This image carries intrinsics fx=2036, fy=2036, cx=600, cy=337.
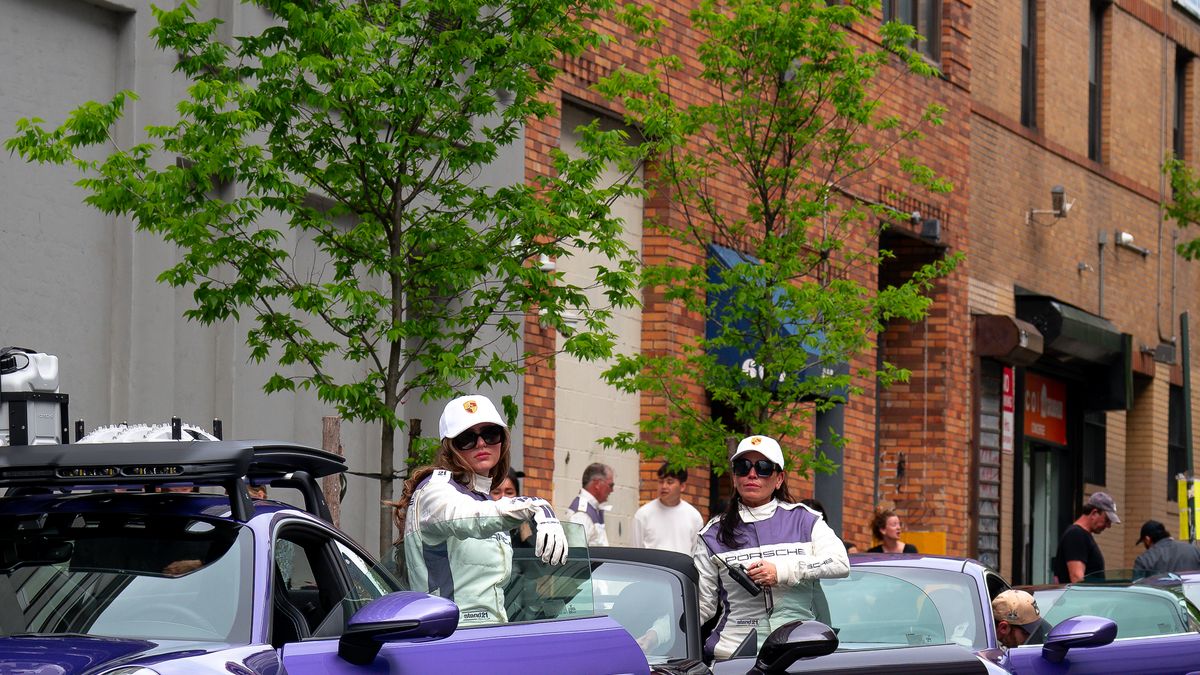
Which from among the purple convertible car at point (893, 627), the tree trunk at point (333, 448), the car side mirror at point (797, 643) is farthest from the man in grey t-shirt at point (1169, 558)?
the car side mirror at point (797, 643)

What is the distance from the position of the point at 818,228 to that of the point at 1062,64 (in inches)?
330

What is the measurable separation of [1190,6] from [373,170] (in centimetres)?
2304

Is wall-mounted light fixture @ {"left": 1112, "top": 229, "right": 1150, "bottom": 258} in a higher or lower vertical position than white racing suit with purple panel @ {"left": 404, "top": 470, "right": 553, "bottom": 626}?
higher

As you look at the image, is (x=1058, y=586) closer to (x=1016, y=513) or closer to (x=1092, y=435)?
(x=1016, y=513)

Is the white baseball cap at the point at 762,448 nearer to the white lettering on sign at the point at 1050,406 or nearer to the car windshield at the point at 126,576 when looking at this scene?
the car windshield at the point at 126,576

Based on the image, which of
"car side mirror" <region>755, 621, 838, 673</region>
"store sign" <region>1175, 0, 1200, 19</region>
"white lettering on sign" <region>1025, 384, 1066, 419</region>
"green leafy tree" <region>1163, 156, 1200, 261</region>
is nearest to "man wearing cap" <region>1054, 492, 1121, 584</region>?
"white lettering on sign" <region>1025, 384, 1066, 419</region>

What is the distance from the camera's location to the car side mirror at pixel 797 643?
730cm

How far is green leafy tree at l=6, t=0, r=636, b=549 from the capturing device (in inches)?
392

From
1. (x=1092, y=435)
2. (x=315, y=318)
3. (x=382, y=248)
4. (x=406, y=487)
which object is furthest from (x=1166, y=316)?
(x=406, y=487)

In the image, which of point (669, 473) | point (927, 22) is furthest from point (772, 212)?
point (927, 22)

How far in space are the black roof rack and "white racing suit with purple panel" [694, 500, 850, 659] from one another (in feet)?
8.44

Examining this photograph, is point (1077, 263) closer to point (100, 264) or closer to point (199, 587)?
point (100, 264)

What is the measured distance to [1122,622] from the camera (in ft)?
35.1

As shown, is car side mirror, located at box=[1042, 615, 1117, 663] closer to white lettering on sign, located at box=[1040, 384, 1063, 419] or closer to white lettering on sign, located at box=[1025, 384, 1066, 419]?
white lettering on sign, located at box=[1025, 384, 1066, 419]
